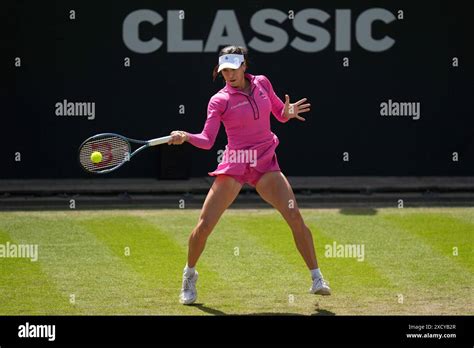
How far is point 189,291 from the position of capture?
10.6 m

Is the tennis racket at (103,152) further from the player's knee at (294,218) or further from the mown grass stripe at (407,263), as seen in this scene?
the mown grass stripe at (407,263)

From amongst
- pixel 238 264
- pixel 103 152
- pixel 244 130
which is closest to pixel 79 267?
pixel 238 264

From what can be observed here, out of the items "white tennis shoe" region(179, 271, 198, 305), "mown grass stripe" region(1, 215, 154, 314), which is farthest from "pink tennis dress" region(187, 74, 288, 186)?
"mown grass stripe" region(1, 215, 154, 314)

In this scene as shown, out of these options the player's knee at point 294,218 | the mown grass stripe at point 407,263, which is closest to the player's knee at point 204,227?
the player's knee at point 294,218

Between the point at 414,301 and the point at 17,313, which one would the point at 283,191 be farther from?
the point at 17,313

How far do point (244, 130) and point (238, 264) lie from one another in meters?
2.14

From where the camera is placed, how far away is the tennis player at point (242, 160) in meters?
10.4

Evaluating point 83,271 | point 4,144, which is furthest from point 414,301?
point 4,144

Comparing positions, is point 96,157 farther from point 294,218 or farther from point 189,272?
point 294,218

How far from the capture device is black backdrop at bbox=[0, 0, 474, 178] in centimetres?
1705

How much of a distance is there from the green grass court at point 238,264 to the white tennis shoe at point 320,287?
128 millimetres

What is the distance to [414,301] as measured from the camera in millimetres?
10539

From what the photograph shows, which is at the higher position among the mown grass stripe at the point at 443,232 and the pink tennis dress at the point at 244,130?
the pink tennis dress at the point at 244,130

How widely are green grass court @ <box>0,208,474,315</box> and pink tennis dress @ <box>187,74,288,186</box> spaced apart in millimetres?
1148
